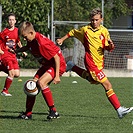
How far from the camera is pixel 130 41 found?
24969mm

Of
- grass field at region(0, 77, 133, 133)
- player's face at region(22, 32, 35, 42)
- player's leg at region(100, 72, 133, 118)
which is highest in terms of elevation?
player's face at region(22, 32, 35, 42)

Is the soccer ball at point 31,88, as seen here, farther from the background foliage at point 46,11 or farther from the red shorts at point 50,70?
the background foliage at point 46,11

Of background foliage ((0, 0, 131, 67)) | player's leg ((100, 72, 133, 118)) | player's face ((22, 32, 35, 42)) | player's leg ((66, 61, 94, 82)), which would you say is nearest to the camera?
player's face ((22, 32, 35, 42))

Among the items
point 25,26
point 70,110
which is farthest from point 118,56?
point 25,26

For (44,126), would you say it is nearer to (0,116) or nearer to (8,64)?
(0,116)

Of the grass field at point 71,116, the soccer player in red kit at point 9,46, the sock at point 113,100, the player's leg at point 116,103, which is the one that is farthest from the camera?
the soccer player in red kit at point 9,46

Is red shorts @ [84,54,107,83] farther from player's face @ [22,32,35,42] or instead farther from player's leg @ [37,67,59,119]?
player's face @ [22,32,35,42]

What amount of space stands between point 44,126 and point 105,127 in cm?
82

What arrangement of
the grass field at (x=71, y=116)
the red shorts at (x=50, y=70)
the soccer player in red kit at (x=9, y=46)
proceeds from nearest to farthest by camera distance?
1. the grass field at (x=71, y=116)
2. the red shorts at (x=50, y=70)
3. the soccer player in red kit at (x=9, y=46)

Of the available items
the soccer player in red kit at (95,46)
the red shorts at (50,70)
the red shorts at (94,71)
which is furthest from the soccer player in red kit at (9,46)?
the red shorts at (50,70)

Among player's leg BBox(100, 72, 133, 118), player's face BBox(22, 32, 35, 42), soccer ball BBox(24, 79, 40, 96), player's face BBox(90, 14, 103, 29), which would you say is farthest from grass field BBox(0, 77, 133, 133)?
player's face BBox(90, 14, 103, 29)

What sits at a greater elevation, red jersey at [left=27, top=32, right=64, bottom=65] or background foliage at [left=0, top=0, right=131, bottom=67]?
red jersey at [left=27, top=32, right=64, bottom=65]

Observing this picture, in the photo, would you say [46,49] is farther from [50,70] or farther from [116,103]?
[116,103]

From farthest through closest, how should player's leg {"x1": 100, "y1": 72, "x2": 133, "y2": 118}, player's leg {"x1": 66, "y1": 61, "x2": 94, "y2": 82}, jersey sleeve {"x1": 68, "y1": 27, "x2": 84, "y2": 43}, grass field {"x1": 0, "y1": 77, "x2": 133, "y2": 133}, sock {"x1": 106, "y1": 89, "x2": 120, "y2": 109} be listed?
jersey sleeve {"x1": 68, "y1": 27, "x2": 84, "y2": 43} < player's leg {"x1": 66, "y1": 61, "x2": 94, "y2": 82} < sock {"x1": 106, "y1": 89, "x2": 120, "y2": 109} < player's leg {"x1": 100, "y1": 72, "x2": 133, "y2": 118} < grass field {"x1": 0, "y1": 77, "x2": 133, "y2": 133}
